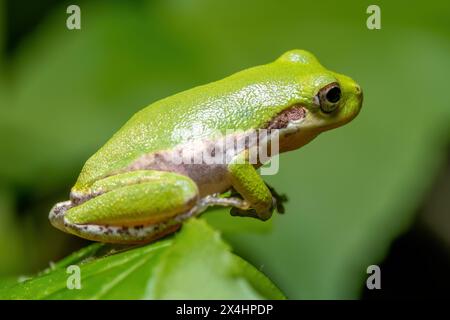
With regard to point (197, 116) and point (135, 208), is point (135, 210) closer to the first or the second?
point (135, 208)

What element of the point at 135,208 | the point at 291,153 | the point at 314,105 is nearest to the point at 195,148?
the point at 135,208

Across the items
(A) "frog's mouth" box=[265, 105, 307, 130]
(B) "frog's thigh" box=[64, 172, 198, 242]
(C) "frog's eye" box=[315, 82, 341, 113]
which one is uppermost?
(C) "frog's eye" box=[315, 82, 341, 113]

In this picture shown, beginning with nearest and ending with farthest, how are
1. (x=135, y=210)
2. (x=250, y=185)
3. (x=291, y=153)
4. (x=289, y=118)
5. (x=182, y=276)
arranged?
(x=182, y=276)
(x=135, y=210)
(x=250, y=185)
(x=289, y=118)
(x=291, y=153)

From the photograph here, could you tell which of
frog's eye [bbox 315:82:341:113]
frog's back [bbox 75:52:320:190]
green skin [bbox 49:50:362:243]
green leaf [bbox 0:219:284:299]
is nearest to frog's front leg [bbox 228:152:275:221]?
green skin [bbox 49:50:362:243]

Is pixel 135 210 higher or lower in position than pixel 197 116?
lower

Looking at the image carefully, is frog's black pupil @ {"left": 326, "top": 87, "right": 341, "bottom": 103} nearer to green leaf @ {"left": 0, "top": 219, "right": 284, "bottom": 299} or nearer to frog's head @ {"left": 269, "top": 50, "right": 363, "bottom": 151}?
frog's head @ {"left": 269, "top": 50, "right": 363, "bottom": 151}

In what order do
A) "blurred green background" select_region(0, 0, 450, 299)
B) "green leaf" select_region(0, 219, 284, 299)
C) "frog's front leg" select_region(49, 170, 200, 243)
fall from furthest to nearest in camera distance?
"blurred green background" select_region(0, 0, 450, 299) → "frog's front leg" select_region(49, 170, 200, 243) → "green leaf" select_region(0, 219, 284, 299)

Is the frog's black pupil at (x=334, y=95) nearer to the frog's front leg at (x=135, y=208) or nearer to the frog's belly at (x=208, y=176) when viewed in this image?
the frog's belly at (x=208, y=176)

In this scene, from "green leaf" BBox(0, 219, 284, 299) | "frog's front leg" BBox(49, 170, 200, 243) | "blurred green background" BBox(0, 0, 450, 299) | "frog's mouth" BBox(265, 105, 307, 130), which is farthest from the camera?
"blurred green background" BBox(0, 0, 450, 299)
